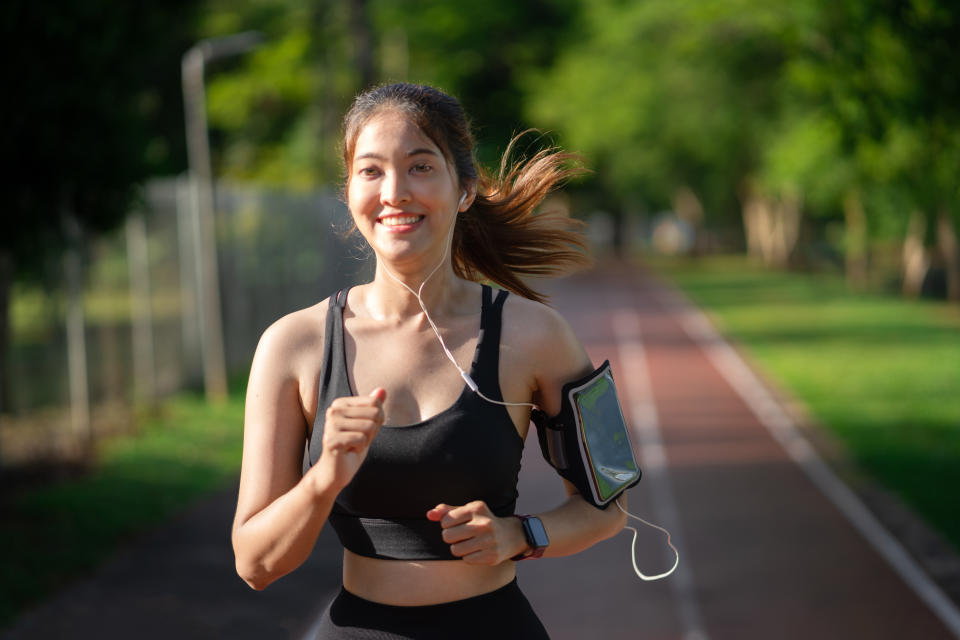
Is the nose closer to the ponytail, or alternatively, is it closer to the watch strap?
the ponytail

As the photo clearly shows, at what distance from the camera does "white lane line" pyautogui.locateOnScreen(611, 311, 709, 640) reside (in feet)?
25.7

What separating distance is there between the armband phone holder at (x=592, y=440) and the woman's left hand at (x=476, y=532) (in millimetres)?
234

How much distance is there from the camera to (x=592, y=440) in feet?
8.63

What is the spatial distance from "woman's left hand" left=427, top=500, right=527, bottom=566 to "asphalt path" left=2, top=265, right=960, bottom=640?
4.76m

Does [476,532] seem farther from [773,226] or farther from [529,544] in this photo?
[773,226]

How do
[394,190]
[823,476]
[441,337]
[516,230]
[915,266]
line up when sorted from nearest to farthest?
[394,190] < [441,337] < [516,230] < [823,476] < [915,266]

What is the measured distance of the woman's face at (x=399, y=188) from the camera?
2496mm

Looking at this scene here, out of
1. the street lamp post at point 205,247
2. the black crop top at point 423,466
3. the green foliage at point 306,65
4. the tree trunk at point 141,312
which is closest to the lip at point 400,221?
the black crop top at point 423,466

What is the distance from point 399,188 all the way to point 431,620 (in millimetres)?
862

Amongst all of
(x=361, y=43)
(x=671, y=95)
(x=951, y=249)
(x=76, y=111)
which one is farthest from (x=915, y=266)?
(x=76, y=111)

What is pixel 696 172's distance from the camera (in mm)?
56000

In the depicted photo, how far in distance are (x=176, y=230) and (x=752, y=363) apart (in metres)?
10.4

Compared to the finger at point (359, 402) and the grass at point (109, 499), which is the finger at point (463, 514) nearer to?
the finger at point (359, 402)

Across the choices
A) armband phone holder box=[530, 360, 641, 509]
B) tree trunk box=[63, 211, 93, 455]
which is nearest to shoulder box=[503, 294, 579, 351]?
armband phone holder box=[530, 360, 641, 509]
